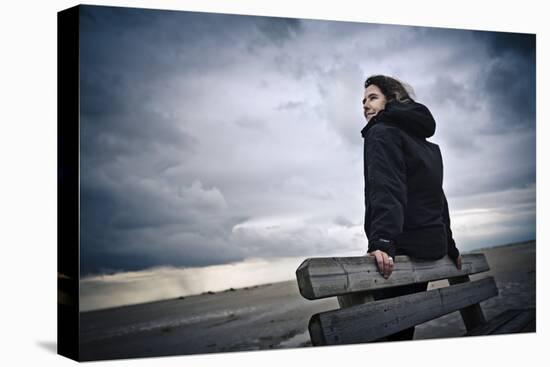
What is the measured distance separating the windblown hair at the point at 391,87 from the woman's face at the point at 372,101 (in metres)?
0.03

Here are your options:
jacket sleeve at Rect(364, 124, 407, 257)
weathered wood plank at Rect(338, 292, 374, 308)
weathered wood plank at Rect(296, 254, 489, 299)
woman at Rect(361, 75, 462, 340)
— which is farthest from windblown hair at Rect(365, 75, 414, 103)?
weathered wood plank at Rect(338, 292, 374, 308)

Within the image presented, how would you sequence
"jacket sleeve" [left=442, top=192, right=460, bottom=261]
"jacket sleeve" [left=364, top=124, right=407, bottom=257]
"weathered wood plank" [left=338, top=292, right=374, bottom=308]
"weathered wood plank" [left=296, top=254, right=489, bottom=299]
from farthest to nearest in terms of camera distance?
"jacket sleeve" [left=442, top=192, right=460, bottom=261]
"jacket sleeve" [left=364, top=124, right=407, bottom=257]
"weathered wood plank" [left=338, top=292, right=374, bottom=308]
"weathered wood plank" [left=296, top=254, right=489, bottom=299]

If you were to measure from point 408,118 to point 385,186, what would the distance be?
0.56 m

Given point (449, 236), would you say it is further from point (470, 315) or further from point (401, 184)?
point (401, 184)

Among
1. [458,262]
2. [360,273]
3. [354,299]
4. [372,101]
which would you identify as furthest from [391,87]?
[354,299]

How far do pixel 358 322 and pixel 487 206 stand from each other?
176 cm

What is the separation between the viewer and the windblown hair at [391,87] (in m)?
5.58

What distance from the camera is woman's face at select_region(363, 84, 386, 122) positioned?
18.2 feet

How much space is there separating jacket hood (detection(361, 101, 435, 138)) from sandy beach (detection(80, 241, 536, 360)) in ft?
3.50

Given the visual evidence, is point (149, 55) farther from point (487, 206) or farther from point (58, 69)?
point (487, 206)

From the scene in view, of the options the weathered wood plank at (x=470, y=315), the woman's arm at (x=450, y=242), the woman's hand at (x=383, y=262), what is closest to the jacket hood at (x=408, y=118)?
the woman's arm at (x=450, y=242)

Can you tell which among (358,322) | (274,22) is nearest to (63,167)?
(274,22)

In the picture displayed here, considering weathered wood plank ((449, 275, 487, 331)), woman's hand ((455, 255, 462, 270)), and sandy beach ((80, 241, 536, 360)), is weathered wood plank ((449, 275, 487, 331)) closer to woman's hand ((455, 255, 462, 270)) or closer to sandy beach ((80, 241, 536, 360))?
woman's hand ((455, 255, 462, 270))

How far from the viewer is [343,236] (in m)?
5.39
